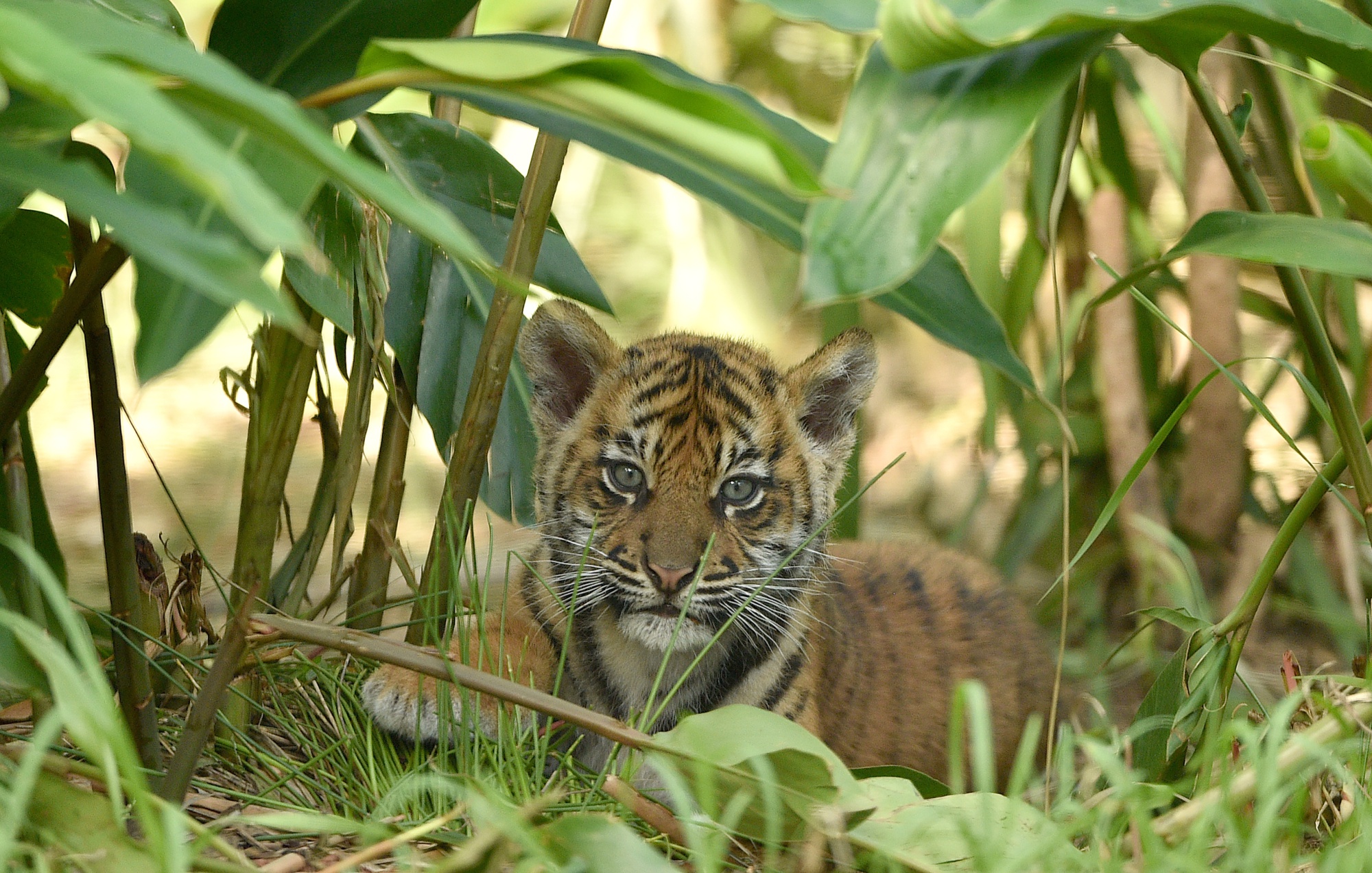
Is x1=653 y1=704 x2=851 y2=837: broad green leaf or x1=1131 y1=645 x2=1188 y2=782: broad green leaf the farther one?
x1=1131 y1=645 x2=1188 y2=782: broad green leaf

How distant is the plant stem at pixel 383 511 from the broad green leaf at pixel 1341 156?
132 centimetres

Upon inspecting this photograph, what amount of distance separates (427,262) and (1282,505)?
261 cm

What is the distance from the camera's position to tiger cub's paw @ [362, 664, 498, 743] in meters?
1.75

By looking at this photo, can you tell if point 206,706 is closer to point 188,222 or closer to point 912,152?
point 188,222

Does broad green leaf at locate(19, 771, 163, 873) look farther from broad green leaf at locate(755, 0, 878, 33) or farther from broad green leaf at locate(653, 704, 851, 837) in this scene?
broad green leaf at locate(755, 0, 878, 33)

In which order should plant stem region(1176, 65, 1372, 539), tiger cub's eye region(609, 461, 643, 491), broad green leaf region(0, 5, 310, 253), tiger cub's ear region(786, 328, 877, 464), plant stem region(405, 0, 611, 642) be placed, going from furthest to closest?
tiger cub's ear region(786, 328, 877, 464) < tiger cub's eye region(609, 461, 643, 491) < plant stem region(405, 0, 611, 642) < plant stem region(1176, 65, 1372, 539) < broad green leaf region(0, 5, 310, 253)

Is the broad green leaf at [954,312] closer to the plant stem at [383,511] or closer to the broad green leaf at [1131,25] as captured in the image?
the broad green leaf at [1131,25]

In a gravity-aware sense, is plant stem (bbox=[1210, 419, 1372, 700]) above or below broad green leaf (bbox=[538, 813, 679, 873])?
above

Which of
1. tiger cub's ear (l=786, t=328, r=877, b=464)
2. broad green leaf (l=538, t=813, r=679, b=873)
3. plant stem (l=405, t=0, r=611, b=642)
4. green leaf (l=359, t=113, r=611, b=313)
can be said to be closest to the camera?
broad green leaf (l=538, t=813, r=679, b=873)

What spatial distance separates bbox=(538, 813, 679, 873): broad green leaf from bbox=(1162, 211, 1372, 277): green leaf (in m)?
0.88

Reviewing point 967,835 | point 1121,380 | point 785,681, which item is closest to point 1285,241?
point 967,835

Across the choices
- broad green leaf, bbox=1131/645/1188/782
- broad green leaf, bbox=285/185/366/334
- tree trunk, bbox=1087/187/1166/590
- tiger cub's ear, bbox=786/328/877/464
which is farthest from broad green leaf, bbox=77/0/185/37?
tree trunk, bbox=1087/187/1166/590

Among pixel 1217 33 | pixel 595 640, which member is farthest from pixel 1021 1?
pixel 595 640

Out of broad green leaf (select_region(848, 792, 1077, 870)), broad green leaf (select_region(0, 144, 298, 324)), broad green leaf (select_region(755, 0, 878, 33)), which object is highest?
broad green leaf (select_region(755, 0, 878, 33))
